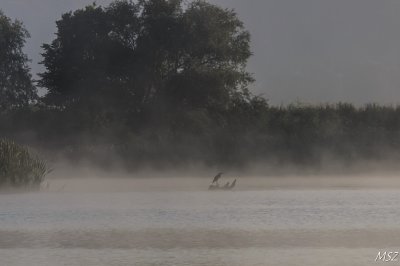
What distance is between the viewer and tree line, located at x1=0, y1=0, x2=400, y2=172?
34969 millimetres

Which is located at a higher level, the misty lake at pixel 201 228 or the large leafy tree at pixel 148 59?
the large leafy tree at pixel 148 59

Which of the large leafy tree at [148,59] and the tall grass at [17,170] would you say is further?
the large leafy tree at [148,59]

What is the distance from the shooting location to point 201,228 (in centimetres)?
1555

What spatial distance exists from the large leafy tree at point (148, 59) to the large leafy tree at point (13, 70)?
26.4 ft

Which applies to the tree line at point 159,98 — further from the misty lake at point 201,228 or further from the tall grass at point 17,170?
the misty lake at point 201,228

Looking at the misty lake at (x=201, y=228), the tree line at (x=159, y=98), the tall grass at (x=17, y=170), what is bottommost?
the misty lake at (x=201, y=228)

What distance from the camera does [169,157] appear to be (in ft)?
109

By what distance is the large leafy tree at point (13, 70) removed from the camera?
49.6 m

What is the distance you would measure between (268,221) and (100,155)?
1804cm

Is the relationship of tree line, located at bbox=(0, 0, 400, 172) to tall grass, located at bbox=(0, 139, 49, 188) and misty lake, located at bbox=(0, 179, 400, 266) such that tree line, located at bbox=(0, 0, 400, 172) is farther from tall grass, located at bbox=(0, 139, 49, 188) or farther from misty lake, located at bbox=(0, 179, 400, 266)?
misty lake, located at bbox=(0, 179, 400, 266)

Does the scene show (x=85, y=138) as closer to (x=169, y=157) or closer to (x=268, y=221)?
(x=169, y=157)

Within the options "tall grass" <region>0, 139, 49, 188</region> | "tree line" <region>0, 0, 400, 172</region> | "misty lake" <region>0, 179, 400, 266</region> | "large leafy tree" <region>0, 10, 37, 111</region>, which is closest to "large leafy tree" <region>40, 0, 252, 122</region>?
"tree line" <region>0, 0, 400, 172</region>

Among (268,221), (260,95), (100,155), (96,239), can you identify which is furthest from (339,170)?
(96,239)

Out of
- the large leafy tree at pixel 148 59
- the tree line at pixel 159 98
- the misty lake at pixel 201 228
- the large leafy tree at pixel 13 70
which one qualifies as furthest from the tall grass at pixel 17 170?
the large leafy tree at pixel 13 70
